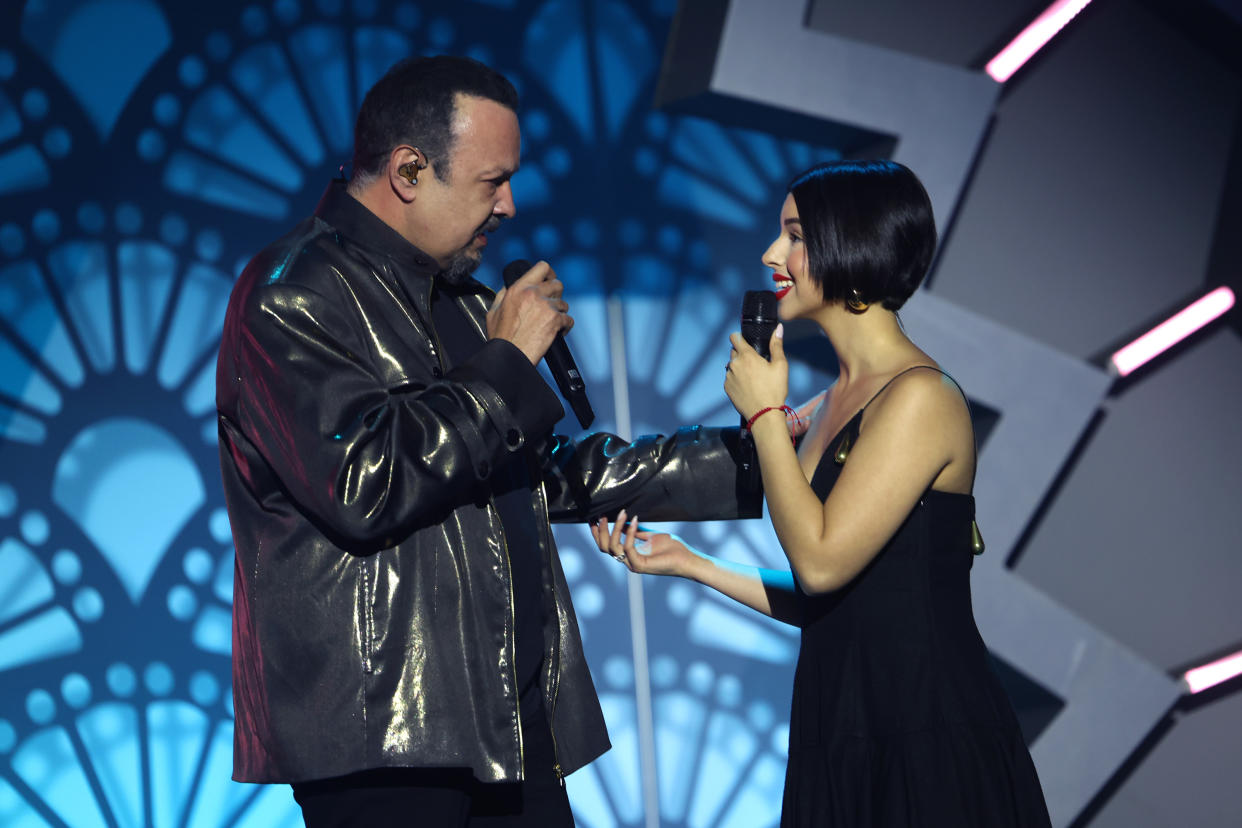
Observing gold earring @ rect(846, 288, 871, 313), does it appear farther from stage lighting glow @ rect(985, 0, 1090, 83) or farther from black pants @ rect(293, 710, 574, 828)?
stage lighting glow @ rect(985, 0, 1090, 83)

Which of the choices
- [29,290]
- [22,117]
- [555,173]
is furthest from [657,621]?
[22,117]

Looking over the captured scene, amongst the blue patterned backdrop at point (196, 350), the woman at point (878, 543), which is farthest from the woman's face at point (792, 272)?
the blue patterned backdrop at point (196, 350)

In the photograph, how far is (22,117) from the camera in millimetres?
2545

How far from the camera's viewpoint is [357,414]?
152 centimetres

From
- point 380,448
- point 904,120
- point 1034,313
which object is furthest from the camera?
point 1034,313

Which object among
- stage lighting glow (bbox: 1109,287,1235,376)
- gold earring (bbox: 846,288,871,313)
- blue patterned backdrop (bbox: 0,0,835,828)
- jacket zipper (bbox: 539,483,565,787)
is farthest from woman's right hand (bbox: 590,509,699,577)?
stage lighting glow (bbox: 1109,287,1235,376)

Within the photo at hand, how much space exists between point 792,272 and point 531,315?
42cm

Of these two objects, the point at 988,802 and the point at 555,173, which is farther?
the point at 555,173

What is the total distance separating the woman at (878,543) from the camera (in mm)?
1600

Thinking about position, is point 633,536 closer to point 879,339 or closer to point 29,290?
point 879,339

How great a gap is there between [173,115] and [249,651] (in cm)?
157

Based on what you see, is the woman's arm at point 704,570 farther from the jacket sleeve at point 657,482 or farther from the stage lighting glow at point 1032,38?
the stage lighting glow at point 1032,38

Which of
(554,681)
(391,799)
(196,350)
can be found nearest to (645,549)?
(554,681)

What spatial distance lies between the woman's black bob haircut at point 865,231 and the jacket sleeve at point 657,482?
17.9 inches
